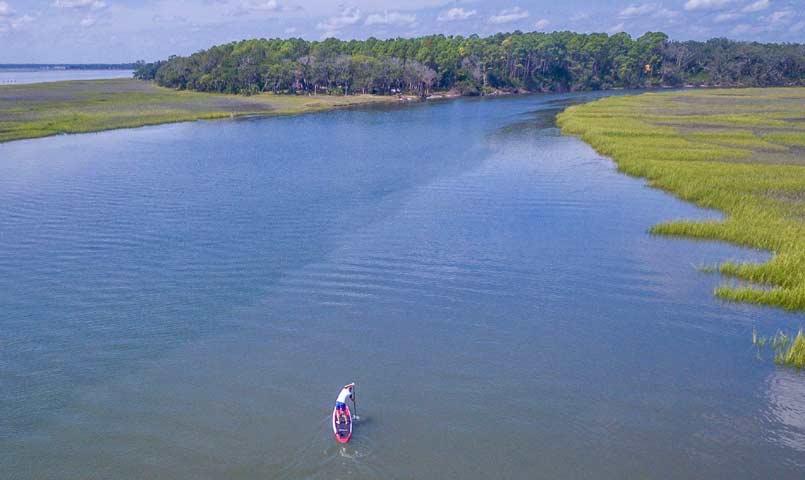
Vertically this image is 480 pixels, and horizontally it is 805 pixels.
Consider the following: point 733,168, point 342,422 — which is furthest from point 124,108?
point 342,422

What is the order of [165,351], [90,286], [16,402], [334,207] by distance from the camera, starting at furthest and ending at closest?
[334,207]
[90,286]
[165,351]
[16,402]

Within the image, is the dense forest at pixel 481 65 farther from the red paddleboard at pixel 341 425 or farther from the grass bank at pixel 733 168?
the red paddleboard at pixel 341 425

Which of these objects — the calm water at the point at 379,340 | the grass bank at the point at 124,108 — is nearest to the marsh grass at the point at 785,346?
the calm water at the point at 379,340

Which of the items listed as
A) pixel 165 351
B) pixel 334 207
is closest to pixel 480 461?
pixel 165 351

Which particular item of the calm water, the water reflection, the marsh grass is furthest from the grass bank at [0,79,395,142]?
the water reflection

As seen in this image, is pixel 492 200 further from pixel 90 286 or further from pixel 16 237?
pixel 16 237

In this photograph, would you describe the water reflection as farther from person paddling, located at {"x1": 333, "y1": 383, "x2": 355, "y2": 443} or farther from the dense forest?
the dense forest

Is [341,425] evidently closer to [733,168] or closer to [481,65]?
[733,168]
